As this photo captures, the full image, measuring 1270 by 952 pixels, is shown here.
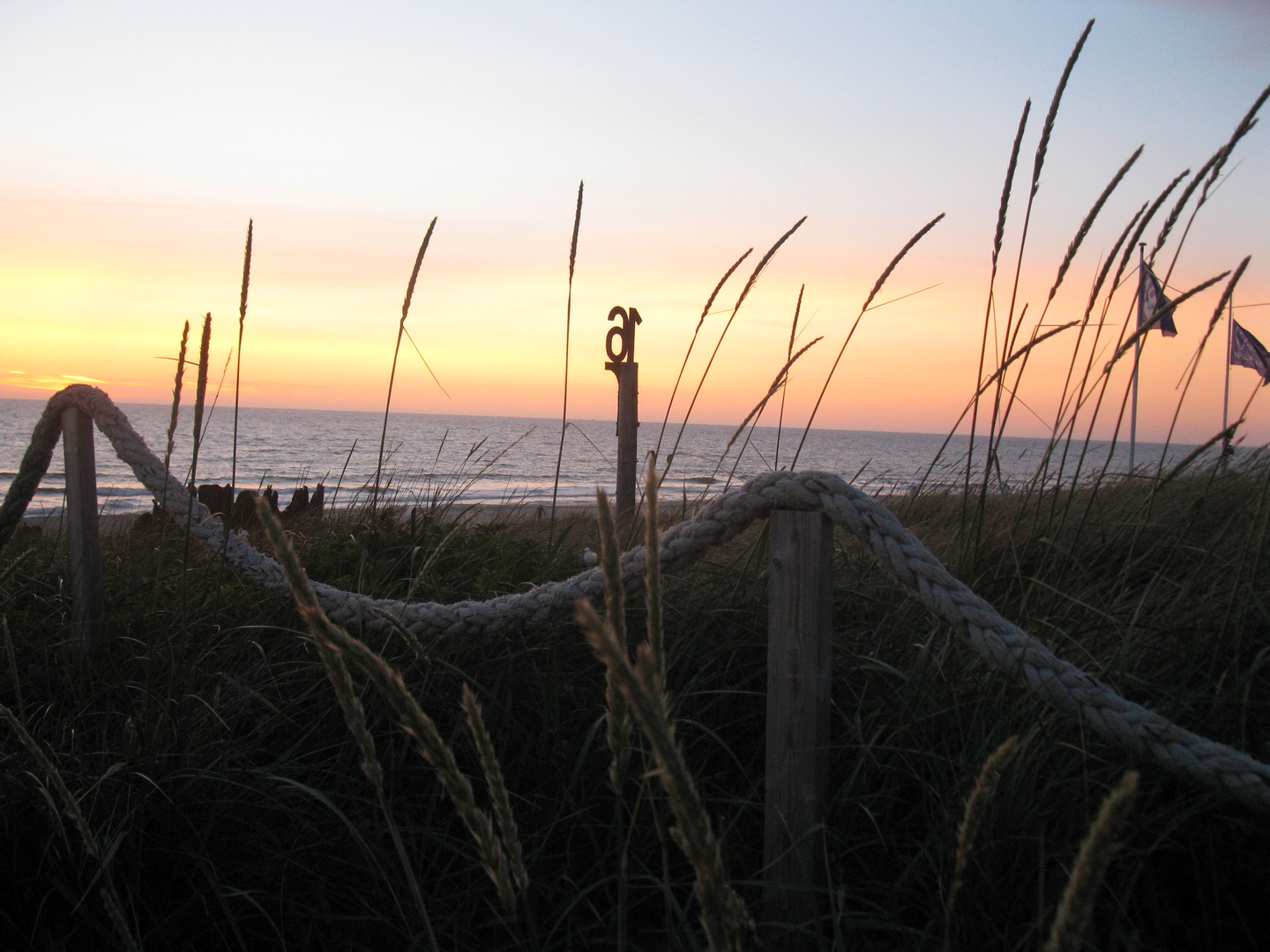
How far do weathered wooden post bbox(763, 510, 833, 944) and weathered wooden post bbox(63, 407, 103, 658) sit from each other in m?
1.77

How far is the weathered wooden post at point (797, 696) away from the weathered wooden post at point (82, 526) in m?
1.77

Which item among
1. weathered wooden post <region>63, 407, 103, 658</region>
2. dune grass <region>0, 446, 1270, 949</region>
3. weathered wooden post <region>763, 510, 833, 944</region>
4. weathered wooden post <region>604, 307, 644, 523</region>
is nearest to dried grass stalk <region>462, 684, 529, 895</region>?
dune grass <region>0, 446, 1270, 949</region>

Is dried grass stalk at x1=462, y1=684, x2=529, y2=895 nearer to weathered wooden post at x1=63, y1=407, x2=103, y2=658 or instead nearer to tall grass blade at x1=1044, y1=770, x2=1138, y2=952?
tall grass blade at x1=1044, y1=770, x2=1138, y2=952

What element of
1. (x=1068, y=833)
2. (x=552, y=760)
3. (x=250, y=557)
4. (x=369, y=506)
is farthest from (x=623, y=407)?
(x=1068, y=833)

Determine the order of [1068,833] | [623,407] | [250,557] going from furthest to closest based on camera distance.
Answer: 1. [623,407]
2. [250,557]
3. [1068,833]

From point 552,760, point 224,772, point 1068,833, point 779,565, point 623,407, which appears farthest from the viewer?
point 623,407

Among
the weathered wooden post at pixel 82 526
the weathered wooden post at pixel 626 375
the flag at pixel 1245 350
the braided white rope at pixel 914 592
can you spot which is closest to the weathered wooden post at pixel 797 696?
the braided white rope at pixel 914 592

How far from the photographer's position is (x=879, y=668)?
1813 millimetres

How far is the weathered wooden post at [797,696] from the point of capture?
137cm

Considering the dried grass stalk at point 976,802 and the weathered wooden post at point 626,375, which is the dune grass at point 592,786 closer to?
the dried grass stalk at point 976,802

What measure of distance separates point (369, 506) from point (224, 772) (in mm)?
1881

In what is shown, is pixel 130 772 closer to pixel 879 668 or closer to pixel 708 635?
pixel 708 635

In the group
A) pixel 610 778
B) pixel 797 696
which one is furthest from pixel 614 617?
pixel 797 696

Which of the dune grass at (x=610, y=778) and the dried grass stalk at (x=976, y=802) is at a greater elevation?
the dried grass stalk at (x=976, y=802)
